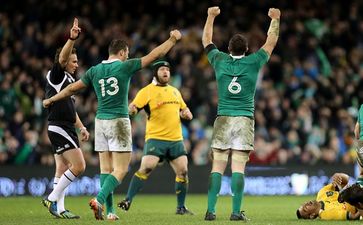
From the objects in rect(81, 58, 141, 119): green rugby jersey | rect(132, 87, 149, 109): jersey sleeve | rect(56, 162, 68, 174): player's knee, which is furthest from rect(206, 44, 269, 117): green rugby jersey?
rect(56, 162, 68, 174): player's knee

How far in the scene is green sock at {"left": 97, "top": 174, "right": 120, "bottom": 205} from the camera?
43.2 feet

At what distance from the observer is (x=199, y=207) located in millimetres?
→ 18078

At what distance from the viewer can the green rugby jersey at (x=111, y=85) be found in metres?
13.5

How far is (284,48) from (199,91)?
11.7ft

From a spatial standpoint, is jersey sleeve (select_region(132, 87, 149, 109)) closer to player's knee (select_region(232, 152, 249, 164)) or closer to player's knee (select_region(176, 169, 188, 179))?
player's knee (select_region(176, 169, 188, 179))

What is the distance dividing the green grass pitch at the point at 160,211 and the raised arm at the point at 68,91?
5.50ft

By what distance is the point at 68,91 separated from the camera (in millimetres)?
13586

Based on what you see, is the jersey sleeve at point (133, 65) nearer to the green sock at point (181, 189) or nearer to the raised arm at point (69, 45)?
the raised arm at point (69, 45)

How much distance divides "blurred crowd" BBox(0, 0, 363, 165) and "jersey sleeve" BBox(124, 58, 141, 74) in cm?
992

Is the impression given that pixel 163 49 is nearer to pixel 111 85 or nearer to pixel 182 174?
pixel 111 85

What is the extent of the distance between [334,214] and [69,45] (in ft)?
14.4

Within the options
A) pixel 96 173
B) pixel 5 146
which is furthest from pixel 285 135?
pixel 5 146

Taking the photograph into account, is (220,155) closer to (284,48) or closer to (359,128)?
(359,128)

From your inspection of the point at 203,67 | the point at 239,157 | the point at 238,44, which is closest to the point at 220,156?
the point at 239,157
